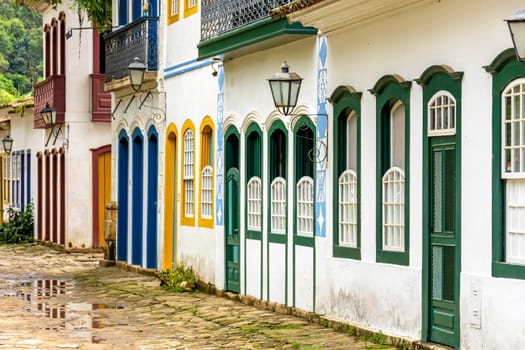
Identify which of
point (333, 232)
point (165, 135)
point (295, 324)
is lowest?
point (295, 324)

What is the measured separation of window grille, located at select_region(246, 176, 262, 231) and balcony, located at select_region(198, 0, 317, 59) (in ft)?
5.95

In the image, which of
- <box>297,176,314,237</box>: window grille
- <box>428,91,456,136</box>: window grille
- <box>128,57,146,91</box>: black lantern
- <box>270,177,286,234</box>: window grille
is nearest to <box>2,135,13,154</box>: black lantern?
<box>128,57,146,91</box>: black lantern

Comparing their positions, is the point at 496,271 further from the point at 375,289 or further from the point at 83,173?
the point at 83,173

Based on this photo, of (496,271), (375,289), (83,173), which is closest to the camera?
(496,271)

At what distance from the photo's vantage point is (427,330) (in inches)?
509

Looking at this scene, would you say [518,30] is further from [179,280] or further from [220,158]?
[179,280]

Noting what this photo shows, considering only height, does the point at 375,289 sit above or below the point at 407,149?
below

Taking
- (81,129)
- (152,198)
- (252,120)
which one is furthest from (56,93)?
(252,120)

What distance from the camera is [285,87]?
52.9ft

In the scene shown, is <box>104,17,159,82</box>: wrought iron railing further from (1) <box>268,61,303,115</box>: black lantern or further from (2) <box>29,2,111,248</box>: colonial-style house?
(1) <box>268,61,303,115</box>: black lantern

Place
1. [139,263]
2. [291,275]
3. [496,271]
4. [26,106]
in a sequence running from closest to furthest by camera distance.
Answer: [496,271], [291,275], [139,263], [26,106]

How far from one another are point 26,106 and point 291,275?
22193 mm

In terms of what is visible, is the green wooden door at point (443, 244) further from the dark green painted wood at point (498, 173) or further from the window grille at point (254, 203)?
the window grille at point (254, 203)

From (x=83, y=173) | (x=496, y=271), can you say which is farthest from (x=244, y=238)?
(x=83, y=173)
